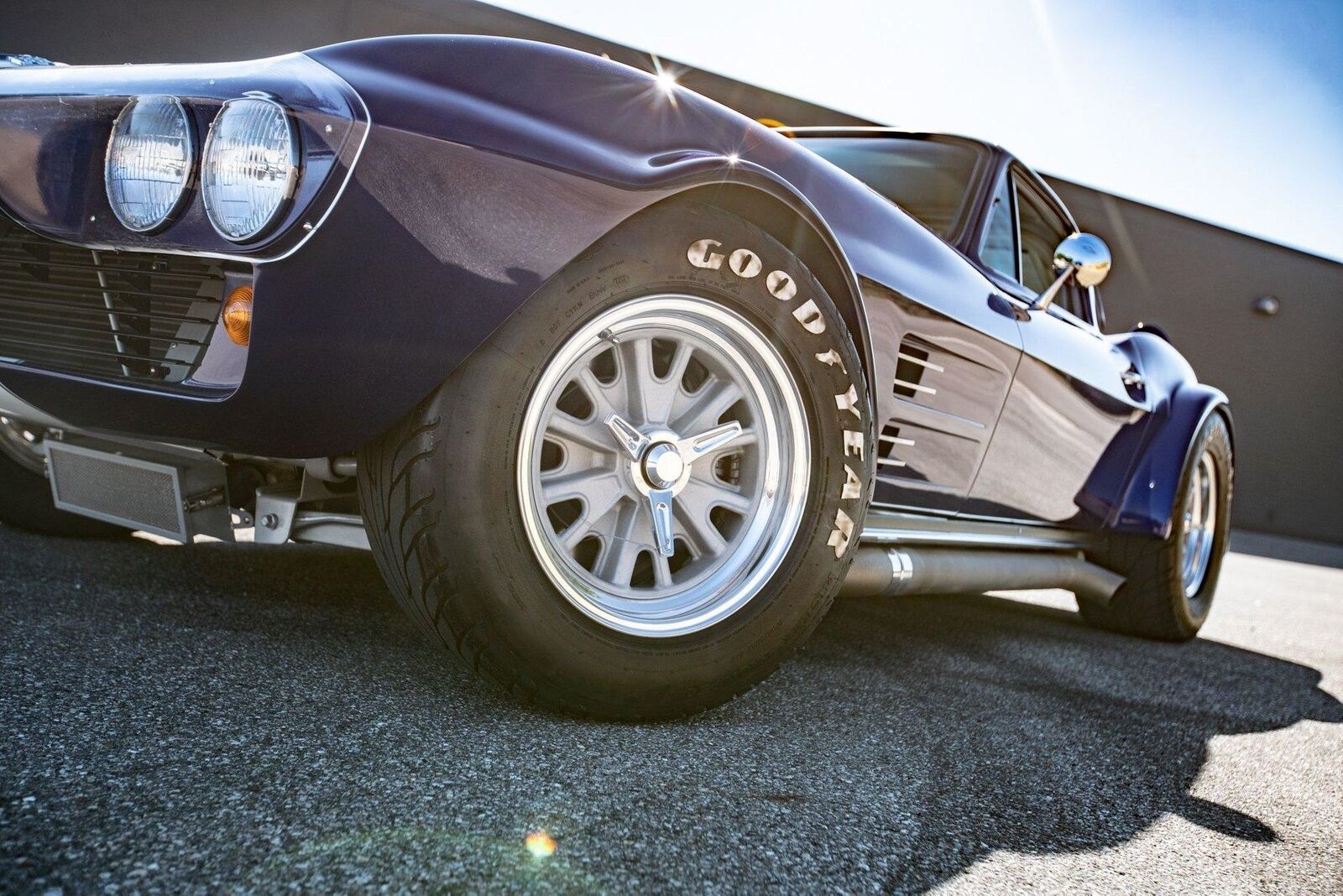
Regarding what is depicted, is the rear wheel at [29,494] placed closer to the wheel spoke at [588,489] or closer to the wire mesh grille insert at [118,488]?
the wire mesh grille insert at [118,488]

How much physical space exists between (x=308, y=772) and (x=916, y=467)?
1.50 metres

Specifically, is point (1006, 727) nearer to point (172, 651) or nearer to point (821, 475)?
point (821, 475)

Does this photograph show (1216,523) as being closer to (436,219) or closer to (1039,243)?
(1039,243)

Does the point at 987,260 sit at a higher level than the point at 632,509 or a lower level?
higher

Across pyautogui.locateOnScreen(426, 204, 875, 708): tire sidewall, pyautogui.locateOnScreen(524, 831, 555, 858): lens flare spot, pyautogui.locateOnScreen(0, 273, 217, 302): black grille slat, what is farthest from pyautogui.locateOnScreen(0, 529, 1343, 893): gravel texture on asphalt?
pyautogui.locateOnScreen(0, 273, 217, 302): black grille slat

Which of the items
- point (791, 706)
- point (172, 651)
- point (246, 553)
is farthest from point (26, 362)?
point (791, 706)

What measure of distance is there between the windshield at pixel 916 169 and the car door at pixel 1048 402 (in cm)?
14

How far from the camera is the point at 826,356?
1713 mm

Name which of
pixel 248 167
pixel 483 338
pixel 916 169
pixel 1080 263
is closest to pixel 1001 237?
pixel 1080 263

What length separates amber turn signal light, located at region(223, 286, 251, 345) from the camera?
1.36 meters

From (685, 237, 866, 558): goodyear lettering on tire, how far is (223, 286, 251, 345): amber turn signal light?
684 millimetres

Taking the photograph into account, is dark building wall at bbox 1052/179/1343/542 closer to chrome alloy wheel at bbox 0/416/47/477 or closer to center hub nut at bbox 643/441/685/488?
center hub nut at bbox 643/441/685/488

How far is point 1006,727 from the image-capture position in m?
1.96

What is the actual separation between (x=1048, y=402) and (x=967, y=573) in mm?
600
